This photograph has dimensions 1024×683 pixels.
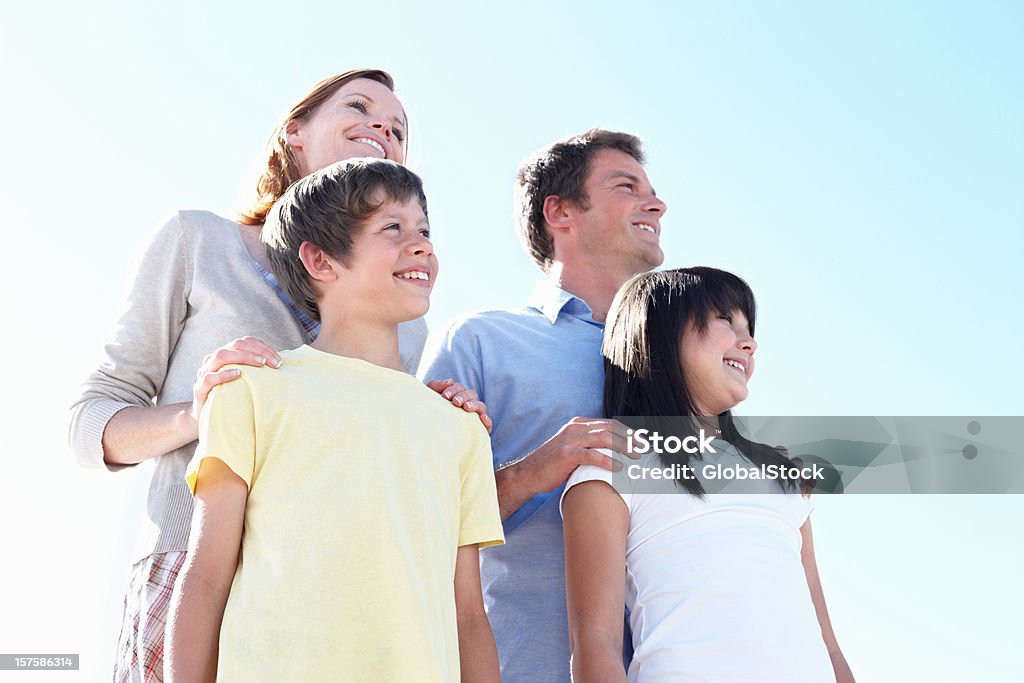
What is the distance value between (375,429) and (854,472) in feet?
6.12

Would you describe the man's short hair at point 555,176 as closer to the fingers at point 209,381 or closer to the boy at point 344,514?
the boy at point 344,514

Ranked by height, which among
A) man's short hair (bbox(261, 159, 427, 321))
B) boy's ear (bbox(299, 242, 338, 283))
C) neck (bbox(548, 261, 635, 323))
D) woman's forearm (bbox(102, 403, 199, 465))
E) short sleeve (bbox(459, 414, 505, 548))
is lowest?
short sleeve (bbox(459, 414, 505, 548))

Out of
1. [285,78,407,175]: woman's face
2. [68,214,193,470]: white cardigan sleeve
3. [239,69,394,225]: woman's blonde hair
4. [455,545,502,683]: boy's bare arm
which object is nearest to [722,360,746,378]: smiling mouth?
[455,545,502,683]: boy's bare arm

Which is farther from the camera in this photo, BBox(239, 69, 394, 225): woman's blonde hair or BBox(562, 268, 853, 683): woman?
Result: BBox(239, 69, 394, 225): woman's blonde hair

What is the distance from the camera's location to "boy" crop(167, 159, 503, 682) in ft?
7.90

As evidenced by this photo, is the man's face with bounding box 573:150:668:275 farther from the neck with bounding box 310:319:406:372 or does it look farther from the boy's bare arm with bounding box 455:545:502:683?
the boy's bare arm with bounding box 455:545:502:683

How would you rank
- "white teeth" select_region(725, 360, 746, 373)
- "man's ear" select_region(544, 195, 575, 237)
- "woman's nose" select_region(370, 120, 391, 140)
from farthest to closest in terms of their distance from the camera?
"man's ear" select_region(544, 195, 575, 237) < "woman's nose" select_region(370, 120, 391, 140) < "white teeth" select_region(725, 360, 746, 373)

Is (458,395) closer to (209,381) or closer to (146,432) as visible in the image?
(209,381)

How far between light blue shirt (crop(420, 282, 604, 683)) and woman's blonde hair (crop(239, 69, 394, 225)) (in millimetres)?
748

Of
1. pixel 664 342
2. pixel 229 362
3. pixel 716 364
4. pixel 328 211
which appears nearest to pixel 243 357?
pixel 229 362

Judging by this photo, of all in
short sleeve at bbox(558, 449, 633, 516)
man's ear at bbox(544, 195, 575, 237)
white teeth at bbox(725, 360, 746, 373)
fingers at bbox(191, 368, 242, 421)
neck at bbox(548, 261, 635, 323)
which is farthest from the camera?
man's ear at bbox(544, 195, 575, 237)

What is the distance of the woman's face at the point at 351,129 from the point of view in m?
3.89

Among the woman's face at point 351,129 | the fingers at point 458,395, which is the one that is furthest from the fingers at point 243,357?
the woman's face at point 351,129

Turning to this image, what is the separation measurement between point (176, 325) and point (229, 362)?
2.07 feet
